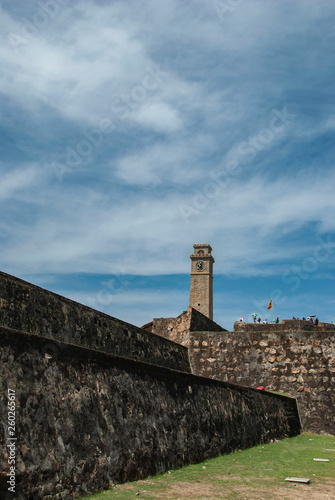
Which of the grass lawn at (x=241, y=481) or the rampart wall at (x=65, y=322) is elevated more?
the rampart wall at (x=65, y=322)

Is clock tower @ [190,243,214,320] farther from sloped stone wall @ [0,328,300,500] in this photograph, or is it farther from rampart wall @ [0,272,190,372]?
sloped stone wall @ [0,328,300,500]

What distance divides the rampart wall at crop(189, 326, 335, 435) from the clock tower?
5770 cm

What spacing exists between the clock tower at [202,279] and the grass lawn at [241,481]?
64.4 m

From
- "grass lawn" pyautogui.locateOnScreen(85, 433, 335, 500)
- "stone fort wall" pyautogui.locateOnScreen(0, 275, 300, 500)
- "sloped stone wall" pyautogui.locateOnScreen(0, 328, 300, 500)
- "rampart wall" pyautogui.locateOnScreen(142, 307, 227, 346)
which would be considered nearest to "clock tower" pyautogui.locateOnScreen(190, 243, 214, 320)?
"rampart wall" pyautogui.locateOnScreen(142, 307, 227, 346)

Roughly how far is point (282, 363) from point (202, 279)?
60.3 m

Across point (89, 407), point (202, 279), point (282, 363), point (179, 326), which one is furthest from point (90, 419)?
point (202, 279)

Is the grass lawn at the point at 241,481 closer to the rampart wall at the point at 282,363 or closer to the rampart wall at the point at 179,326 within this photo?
the rampart wall at the point at 282,363

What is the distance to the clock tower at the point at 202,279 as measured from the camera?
71.6m

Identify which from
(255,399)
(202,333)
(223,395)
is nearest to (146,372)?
(223,395)

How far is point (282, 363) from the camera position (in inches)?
494

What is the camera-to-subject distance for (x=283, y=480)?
4980 millimetres

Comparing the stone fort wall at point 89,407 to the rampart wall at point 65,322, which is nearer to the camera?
the stone fort wall at point 89,407

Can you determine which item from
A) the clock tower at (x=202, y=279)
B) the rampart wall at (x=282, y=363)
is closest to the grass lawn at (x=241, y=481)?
the rampart wall at (x=282, y=363)

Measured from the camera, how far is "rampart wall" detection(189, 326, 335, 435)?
12.1m
